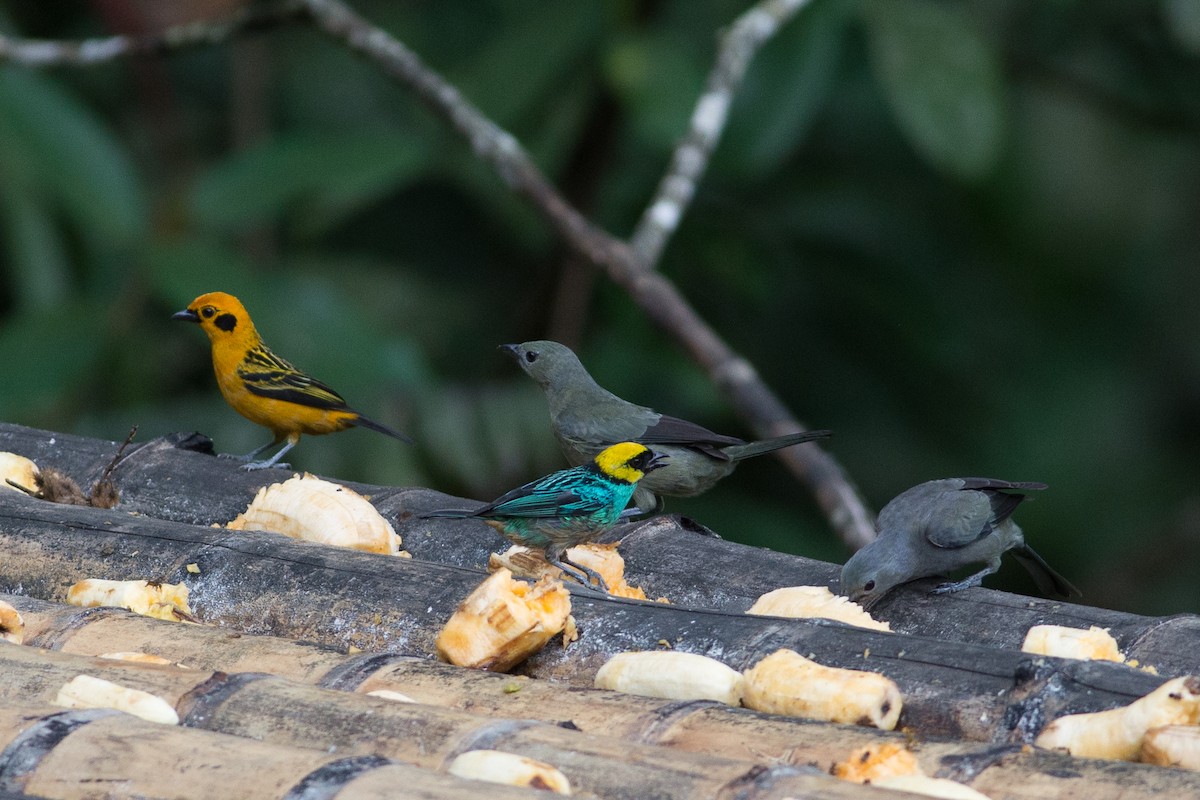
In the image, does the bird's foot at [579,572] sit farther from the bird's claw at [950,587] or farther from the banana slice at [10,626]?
the banana slice at [10,626]

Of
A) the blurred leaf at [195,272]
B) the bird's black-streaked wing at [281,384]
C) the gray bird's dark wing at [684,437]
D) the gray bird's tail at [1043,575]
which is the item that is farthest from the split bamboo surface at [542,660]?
the blurred leaf at [195,272]

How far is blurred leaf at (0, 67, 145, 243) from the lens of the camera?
7.78 m

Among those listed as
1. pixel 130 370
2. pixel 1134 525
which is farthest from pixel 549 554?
pixel 1134 525

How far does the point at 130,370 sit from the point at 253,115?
232cm

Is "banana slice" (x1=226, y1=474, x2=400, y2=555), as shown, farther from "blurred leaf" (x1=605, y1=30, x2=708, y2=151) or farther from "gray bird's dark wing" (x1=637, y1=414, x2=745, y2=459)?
"blurred leaf" (x1=605, y1=30, x2=708, y2=151)

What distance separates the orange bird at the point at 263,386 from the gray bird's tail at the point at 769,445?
1023 mm

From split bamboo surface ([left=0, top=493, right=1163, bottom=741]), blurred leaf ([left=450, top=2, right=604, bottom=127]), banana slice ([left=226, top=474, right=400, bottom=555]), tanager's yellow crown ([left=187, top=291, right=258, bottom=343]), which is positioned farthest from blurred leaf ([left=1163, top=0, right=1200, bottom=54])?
split bamboo surface ([left=0, top=493, right=1163, bottom=741])

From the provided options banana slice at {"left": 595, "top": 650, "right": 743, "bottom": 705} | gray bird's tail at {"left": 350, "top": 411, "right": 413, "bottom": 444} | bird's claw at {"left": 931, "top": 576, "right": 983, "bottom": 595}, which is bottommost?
gray bird's tail at {"left": 350, "top": 411, "right": 413, "bottom": 444}

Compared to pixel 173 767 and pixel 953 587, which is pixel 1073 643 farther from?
pixel 173 767

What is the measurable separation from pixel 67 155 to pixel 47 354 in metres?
1.05

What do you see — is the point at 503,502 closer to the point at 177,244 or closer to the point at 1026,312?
the point at 177,244

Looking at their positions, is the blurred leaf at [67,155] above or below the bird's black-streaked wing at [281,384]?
above

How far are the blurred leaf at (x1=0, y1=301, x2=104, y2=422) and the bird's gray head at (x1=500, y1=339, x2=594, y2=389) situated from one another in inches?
140

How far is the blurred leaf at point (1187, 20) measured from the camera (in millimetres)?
8086
